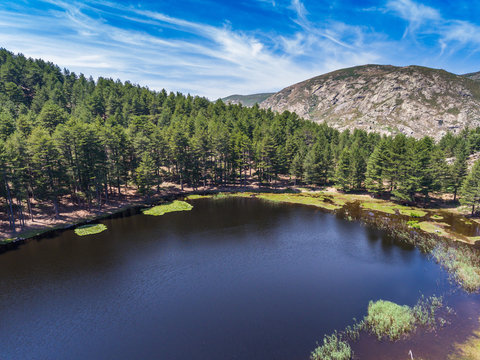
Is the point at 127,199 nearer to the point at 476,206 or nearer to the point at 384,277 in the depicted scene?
the point at 384,277

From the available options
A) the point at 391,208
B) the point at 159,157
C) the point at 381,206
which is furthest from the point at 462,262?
the point at 159,157

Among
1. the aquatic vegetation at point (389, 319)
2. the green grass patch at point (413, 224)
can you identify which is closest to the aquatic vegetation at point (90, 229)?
the aquatic vegetation at point (389, 319)

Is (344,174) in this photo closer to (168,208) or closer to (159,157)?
(168,208)

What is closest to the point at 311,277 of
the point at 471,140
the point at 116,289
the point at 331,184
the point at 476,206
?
the point at 116,289

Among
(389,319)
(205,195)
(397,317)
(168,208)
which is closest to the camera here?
(389,319)

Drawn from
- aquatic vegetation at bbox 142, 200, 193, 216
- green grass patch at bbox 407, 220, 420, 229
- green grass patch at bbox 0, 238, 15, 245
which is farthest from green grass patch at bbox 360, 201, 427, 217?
green grass patch at bbox 0, 238, 15, 245

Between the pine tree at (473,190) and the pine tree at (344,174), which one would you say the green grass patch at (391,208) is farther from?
the pine tree at (344,174)

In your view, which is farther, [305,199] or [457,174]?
[305,199]

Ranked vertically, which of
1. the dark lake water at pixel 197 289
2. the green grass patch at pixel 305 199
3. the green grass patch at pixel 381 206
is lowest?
the dark lake water at pixel 197 289
